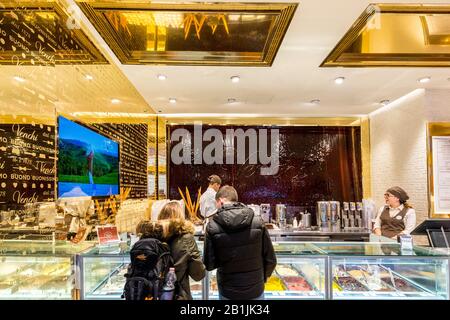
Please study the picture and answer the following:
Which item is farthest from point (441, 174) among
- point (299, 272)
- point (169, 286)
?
point (169, 286)

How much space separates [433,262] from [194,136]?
4981mm

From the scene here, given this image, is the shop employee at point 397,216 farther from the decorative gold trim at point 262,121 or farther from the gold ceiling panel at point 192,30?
the decorative gold trim at point 262,121

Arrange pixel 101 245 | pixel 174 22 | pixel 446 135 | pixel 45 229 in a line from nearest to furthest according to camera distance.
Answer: pixel 45 229
pixel 101 245
pixel 174 22
pixel 446 135

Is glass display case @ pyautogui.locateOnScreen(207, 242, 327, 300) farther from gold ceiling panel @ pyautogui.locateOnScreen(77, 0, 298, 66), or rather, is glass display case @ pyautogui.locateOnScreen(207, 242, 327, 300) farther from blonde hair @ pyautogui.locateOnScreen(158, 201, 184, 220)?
gold ceiling panel @ pyautogui.locateOnScreen(77, 0, 298, 66)

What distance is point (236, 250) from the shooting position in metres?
2.22

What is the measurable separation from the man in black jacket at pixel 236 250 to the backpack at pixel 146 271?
0.39 m

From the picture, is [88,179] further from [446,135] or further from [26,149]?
[446,135]

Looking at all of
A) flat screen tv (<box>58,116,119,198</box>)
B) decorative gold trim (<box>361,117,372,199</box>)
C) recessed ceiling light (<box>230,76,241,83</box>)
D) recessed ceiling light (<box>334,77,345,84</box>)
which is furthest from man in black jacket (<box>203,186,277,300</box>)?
decorative gold trim (<box>361,117,372,199</box>)

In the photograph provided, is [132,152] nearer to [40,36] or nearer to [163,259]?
[40,36]

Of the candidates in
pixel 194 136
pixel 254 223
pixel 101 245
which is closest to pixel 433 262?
pixel 254 223

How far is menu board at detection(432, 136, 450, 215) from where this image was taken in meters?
4.59

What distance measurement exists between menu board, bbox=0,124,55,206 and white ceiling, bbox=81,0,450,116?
4.13 feet

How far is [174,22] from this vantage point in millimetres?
2891

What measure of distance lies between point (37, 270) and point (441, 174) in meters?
5.11
